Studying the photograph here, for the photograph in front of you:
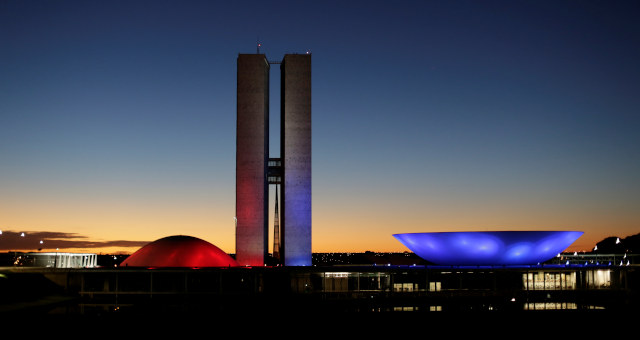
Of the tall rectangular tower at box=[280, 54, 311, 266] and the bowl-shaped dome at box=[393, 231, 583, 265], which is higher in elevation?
the tall rectangular tower at box=[280, 54, 311, 266]

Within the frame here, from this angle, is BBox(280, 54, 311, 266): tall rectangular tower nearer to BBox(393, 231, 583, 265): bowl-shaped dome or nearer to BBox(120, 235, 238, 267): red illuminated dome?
BBox(120, 235, 238, 267): red illuminated dome

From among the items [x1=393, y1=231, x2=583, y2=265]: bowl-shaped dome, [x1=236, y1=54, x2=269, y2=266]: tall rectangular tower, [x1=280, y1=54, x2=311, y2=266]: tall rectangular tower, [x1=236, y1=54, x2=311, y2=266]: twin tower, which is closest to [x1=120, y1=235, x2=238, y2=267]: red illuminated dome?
[x1=236, y1=54, x2=269, y2=266]: tall rectangular tower

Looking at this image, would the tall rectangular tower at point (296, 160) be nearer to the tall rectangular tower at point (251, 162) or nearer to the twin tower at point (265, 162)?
the twin tower at point (265, 162)

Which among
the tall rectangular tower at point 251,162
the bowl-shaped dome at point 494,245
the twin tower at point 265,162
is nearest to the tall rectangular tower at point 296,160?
the twin tower at point 265,162

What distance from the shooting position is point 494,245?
37781mm

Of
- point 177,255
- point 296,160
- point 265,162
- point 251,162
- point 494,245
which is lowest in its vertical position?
point 177,255

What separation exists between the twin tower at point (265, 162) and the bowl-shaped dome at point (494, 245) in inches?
800

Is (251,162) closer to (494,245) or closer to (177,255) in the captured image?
(177,255)

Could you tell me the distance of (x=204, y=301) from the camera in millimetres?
35594

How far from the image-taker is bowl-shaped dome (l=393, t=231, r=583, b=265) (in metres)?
37.5

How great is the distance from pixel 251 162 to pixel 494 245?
28545 millimetres

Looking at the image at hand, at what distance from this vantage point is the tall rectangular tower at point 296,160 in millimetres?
59000

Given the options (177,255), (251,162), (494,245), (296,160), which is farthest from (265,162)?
(494,245)

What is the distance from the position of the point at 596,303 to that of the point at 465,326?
53.0 feet
